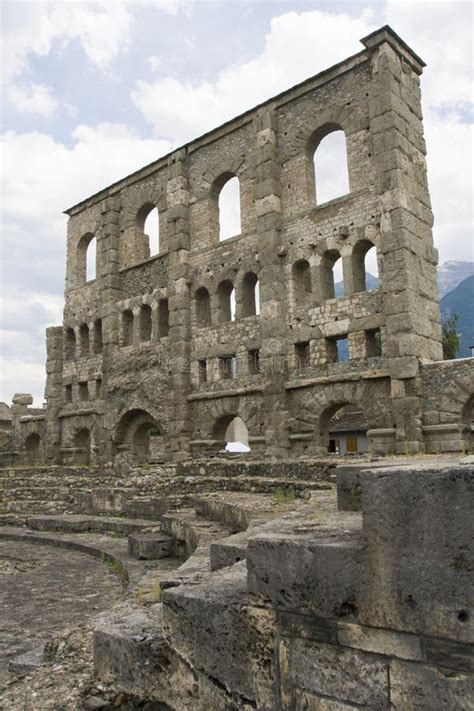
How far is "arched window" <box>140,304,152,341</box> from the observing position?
20703 millimetres

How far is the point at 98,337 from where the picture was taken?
2253 cm

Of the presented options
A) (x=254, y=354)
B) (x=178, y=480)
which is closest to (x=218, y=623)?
(x=178, y=480)

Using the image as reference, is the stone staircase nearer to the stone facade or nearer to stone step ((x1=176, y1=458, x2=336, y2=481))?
stone step ((x1=176, y1=458, x2=336, y2=481))

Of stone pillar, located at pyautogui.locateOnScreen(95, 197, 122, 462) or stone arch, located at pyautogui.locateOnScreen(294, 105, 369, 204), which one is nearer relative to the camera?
stone arch, located at pyautogui.locateOnScreen(294, 105, 369, 204)

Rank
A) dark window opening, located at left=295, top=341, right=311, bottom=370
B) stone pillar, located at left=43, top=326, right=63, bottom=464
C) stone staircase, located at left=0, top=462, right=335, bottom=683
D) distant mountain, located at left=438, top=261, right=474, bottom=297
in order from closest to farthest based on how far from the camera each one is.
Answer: stone staircase, located at left=0, top=462, right=335, bottom=683
dark window opening, located at left=295, top=341, right=311, bottom=370
stone pillar, located at left=43, top=326, right=63, bottom=464
distant mountain, located at left=438, top=261, right=474, bottom=297

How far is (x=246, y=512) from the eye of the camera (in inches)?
261

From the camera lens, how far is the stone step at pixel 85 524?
1038cm

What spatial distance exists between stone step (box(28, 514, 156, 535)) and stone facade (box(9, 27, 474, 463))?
579 centimetres

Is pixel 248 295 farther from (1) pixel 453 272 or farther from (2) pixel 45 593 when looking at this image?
(1) pixel 453 272

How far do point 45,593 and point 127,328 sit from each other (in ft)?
50.9

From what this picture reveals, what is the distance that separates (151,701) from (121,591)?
3807mm

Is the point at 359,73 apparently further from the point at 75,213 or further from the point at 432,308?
the point at 75,213

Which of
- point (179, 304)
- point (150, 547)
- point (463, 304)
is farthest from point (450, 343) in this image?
point (463, 304)

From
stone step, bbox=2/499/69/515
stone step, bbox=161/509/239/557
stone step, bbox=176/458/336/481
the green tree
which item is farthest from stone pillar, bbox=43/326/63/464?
the green tree
